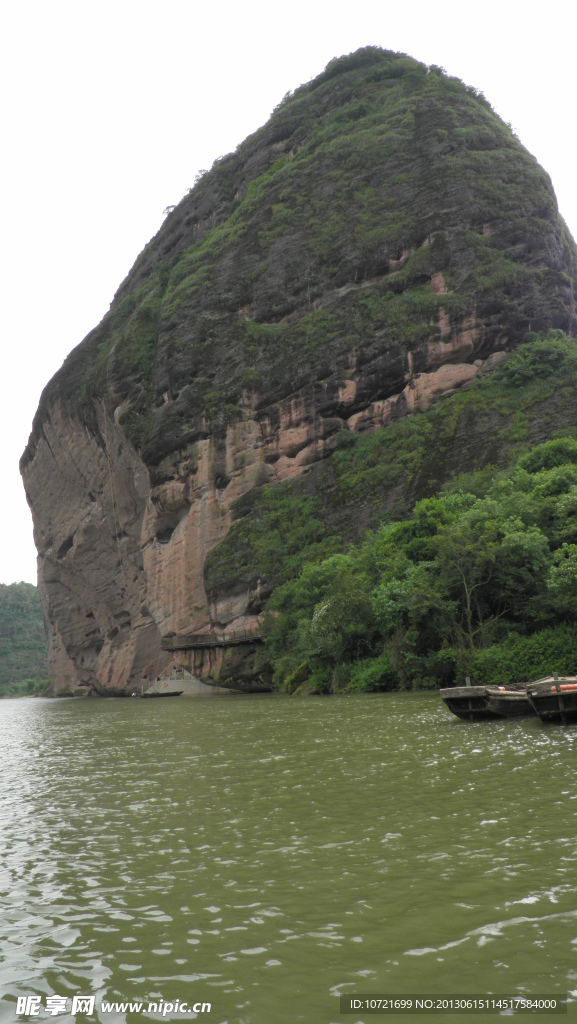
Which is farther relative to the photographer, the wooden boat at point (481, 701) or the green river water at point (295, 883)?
the wooden boat at point (481, 701)

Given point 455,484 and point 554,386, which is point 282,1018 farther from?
point 554,386

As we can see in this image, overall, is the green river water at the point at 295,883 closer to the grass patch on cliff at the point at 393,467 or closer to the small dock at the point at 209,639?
the grass patch on cliff at the point at 393,467

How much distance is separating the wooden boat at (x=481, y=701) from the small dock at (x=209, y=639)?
3370 cm

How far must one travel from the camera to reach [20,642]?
14762 cm

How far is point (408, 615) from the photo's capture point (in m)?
33.8

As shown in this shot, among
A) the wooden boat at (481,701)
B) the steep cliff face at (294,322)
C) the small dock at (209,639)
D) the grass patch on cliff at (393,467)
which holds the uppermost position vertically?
the steep cliff face at (294,322)

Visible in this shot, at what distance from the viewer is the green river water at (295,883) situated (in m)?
4.56

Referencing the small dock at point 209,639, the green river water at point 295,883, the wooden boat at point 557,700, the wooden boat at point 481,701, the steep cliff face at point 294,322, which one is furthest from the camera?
the steep cliff face at point 294,322

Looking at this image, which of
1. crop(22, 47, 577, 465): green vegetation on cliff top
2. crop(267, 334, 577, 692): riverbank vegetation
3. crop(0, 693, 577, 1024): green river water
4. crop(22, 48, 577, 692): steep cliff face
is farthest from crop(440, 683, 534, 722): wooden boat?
crop(22, 47, 577, 465): green vegetation on cliff top

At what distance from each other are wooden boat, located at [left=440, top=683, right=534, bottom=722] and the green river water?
4.88 m

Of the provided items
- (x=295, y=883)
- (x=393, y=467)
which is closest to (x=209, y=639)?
(x=393, y=467)

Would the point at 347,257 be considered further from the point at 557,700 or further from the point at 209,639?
the point at 557,700

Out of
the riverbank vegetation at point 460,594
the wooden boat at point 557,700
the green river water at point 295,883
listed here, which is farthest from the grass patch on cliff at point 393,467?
the green river water at point 295,883

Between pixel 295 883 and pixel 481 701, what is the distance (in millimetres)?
13431
